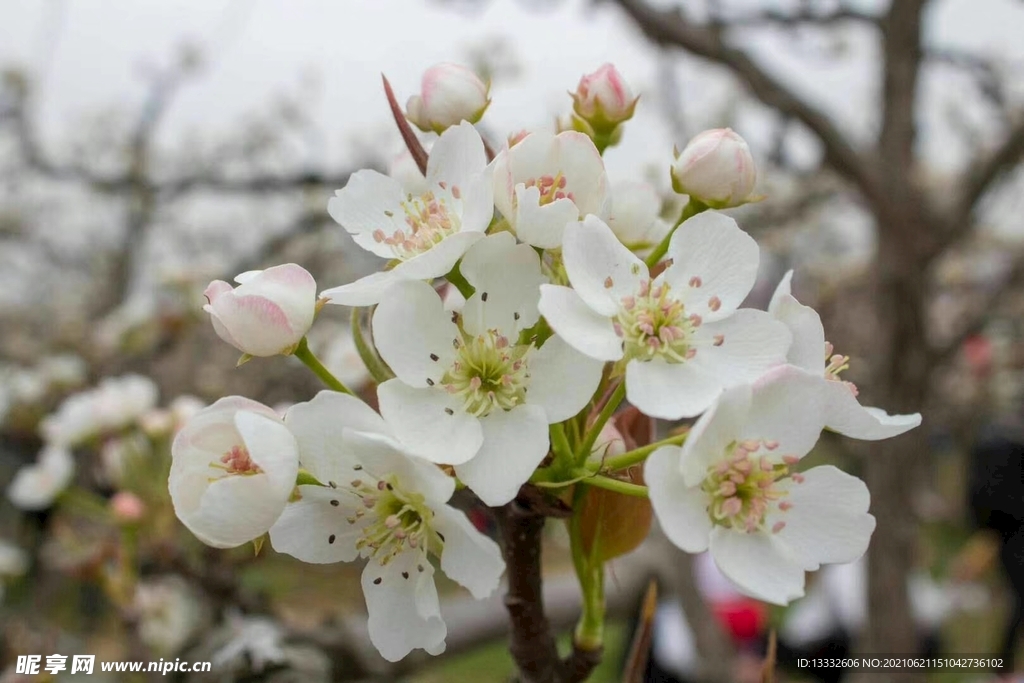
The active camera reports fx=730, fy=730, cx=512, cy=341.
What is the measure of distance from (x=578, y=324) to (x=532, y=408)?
64 millimetres

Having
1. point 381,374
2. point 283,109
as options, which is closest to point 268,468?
point 381,374

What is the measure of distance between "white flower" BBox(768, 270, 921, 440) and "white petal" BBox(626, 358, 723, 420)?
0.22ft

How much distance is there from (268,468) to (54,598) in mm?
3269

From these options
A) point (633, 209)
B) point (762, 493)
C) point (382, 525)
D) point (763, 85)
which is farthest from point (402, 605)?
point (763, 85)

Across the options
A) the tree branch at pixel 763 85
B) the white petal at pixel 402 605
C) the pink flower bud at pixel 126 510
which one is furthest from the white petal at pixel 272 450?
the tree branch at pixel 763 85

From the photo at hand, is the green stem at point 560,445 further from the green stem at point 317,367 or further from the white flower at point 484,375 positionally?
the green stem at point 317,367

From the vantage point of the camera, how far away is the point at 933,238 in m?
2.17

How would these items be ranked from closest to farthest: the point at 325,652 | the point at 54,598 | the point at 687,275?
the point at 687,275
the point at 325,652
the point at 54,598

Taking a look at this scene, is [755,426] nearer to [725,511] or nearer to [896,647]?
[725,511]

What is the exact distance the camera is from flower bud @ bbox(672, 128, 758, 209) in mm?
574

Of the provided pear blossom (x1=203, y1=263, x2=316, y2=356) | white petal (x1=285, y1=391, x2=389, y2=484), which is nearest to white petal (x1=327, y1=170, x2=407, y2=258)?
pear blossom (x1=203, y1=263, x2=316, y2=356)

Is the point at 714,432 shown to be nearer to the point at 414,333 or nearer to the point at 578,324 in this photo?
the point at 578,324

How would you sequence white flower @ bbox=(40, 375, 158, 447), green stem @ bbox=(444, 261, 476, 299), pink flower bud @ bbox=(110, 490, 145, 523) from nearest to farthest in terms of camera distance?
1. green stem @ bbox=(444, 261, 476, 299)
2. pink flower bud @ bbox=(110, 490, 145, 523)
3. white flower @ bbox=(40, 375, 158, 447)

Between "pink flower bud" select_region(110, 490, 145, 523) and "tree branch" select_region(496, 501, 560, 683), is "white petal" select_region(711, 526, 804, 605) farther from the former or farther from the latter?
"pink flower bud" select_region(110, 490, 145, 523)
